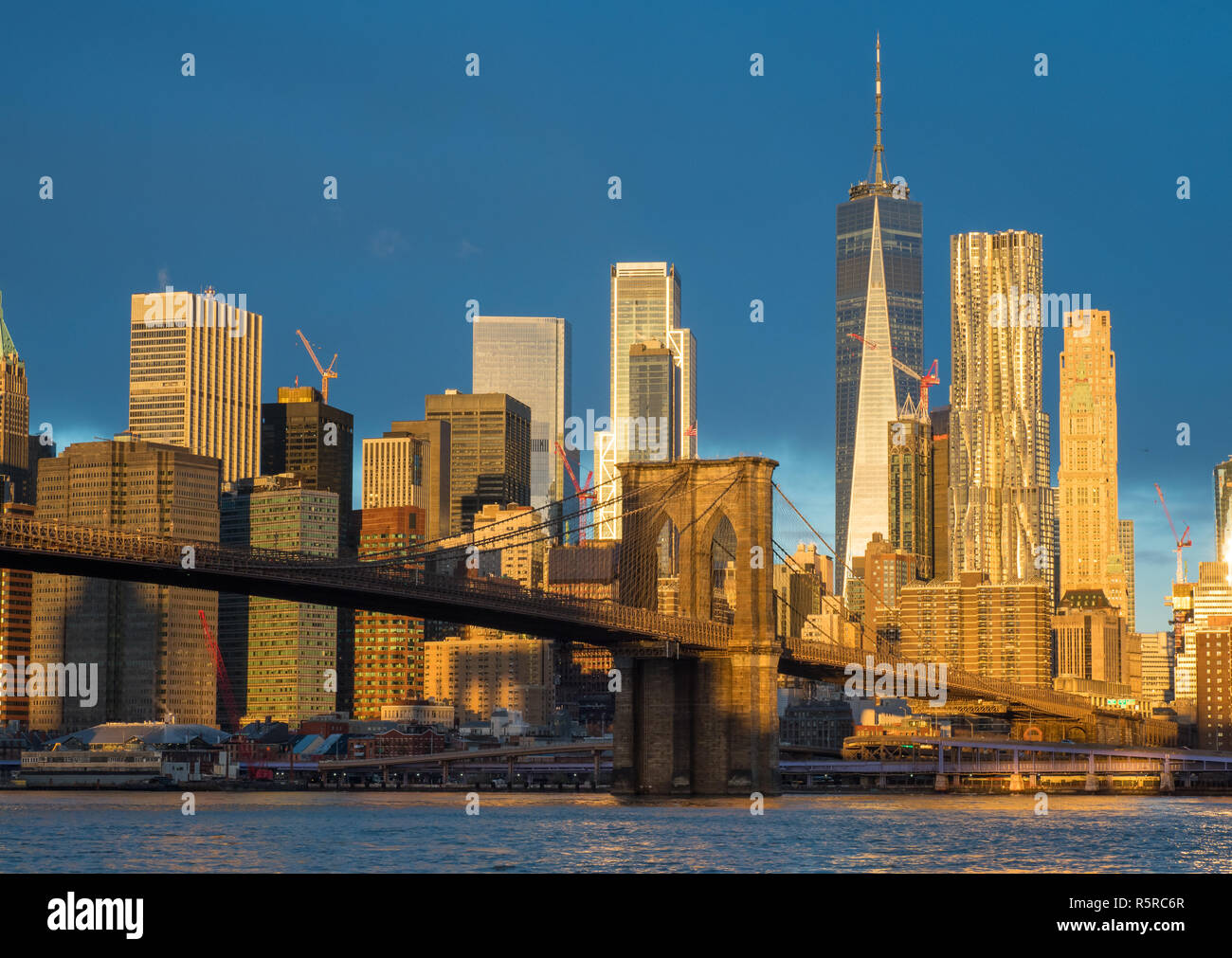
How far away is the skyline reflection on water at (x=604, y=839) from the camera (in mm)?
43219

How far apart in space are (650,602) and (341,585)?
25.3 metres

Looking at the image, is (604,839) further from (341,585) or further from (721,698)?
(721,698)

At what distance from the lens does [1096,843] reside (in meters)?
55.9

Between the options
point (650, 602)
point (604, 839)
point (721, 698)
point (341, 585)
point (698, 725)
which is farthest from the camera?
point (650, 602)

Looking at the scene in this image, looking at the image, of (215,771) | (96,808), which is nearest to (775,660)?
(96,808)

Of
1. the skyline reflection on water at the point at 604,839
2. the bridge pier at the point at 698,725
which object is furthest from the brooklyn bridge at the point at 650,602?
the skyline reflection on water at the point at 604,839

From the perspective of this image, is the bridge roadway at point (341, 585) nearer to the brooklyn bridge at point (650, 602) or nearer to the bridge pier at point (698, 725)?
the brooklyn bridge at point (650, 602)

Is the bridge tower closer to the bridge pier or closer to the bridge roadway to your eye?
the bridge pier

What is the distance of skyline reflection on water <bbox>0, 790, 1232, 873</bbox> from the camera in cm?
4322

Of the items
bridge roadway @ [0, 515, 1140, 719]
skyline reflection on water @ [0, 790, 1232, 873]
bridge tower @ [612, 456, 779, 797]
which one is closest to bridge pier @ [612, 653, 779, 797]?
bridge tower @ [612, 456, 779, 797]

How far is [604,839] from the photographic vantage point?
5294cm

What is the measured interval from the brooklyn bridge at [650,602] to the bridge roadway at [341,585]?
71 mm

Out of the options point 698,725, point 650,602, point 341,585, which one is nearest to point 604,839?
point 341,585

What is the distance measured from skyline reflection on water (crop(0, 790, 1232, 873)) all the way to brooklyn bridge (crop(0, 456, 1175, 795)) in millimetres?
3543
